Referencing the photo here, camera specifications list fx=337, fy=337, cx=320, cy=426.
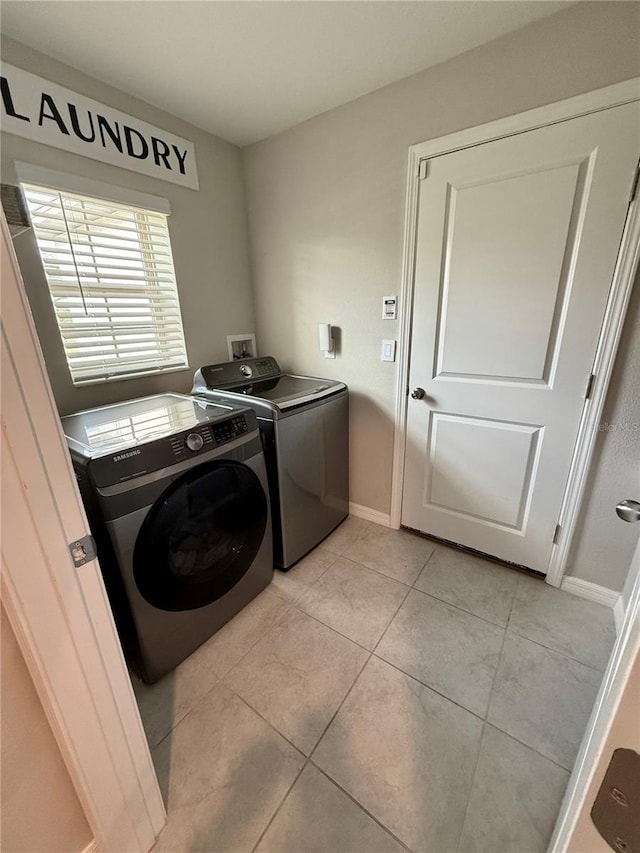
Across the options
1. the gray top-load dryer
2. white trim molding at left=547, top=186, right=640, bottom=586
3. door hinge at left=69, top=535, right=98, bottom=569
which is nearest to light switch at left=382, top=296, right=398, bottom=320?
the gray top-load dryer

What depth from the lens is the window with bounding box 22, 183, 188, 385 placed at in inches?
58.1

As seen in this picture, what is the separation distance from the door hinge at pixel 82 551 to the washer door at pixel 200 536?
1.55ft

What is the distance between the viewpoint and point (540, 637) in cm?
147

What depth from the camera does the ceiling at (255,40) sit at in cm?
119

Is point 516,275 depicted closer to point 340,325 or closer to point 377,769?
point 340,325

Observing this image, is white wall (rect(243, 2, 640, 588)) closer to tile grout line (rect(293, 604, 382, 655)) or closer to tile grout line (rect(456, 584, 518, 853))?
tile grout line (rect(456, 584, 518, 853))

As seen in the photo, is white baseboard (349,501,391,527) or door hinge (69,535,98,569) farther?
white baseboard (349,501,391,527)

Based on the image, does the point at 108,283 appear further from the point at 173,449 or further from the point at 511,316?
the point at 511,316

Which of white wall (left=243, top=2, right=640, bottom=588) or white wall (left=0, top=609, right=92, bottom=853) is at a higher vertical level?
white wall (left=243, top=2, right=640, bottom=588)

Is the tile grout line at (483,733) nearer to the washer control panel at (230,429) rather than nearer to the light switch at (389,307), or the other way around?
the washer control panel at (230,429)

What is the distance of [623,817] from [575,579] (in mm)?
1481

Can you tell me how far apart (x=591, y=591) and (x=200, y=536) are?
186cm

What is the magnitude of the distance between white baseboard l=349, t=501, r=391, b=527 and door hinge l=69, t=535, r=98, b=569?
1834 mm

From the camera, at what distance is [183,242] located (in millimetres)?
1933
